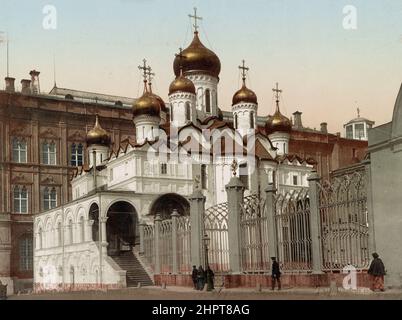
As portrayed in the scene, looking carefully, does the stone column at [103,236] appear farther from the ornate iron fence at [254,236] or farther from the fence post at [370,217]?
the fence post at [370,217]

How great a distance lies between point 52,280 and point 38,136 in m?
13.1

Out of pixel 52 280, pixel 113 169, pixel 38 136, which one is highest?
pixel 38 136

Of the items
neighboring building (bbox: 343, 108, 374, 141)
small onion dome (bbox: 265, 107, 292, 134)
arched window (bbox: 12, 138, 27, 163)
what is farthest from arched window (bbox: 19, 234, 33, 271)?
neighboring building (bbox: 343, 108, 374, 141)

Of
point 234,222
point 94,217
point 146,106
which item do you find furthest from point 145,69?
point 234,222

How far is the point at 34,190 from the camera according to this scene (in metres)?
51.3

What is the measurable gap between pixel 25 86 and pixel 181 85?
45.2 feet

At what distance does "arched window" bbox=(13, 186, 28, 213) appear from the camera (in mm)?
49719

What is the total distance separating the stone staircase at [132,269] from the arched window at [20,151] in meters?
16.9

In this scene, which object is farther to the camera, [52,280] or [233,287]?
[52,280]

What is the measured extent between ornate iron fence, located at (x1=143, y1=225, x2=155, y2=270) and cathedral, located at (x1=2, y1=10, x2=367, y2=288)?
648 millimetres

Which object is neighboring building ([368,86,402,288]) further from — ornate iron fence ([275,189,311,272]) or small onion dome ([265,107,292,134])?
small onion dome ([265,107,292,134])
